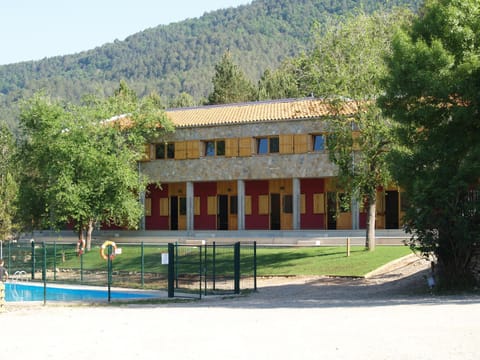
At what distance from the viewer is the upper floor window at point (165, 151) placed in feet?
177

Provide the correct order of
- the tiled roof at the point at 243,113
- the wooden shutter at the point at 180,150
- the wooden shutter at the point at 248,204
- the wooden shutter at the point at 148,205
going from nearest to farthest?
the tiled roof at the point at 243,113, the wooden shutter at the point at 180,150, the wooden shutter at the point at 248,204, the wooden shutter at the point at 148,205

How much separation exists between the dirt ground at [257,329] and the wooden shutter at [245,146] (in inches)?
1000

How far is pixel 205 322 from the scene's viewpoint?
18.0 metres

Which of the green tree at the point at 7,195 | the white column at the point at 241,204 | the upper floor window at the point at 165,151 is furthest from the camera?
the green tree at the point at 7,195

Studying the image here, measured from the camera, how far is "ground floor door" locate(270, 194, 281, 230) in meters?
53.4

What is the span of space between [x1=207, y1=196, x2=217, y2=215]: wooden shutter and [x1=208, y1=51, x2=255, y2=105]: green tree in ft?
101

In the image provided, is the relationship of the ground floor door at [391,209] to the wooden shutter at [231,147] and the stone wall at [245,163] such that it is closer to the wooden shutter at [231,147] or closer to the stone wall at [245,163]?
the stone wall at [245,163]

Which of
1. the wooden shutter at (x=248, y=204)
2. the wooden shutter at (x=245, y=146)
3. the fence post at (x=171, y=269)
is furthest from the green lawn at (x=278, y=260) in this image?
the wooden shutter at (x=248, y=204)

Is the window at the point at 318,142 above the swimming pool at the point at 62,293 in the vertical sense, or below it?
above

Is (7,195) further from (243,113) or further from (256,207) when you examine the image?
(243,113)

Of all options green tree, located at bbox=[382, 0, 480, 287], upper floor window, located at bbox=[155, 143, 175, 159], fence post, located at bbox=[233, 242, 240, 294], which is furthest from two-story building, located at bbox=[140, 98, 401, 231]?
green tree, located at bbox=[382, 0, 480, 287]

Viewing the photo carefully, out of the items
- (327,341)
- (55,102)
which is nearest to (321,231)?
(55,102)

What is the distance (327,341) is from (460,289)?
12516mm

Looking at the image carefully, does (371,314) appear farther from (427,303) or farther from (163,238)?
(163,238)
